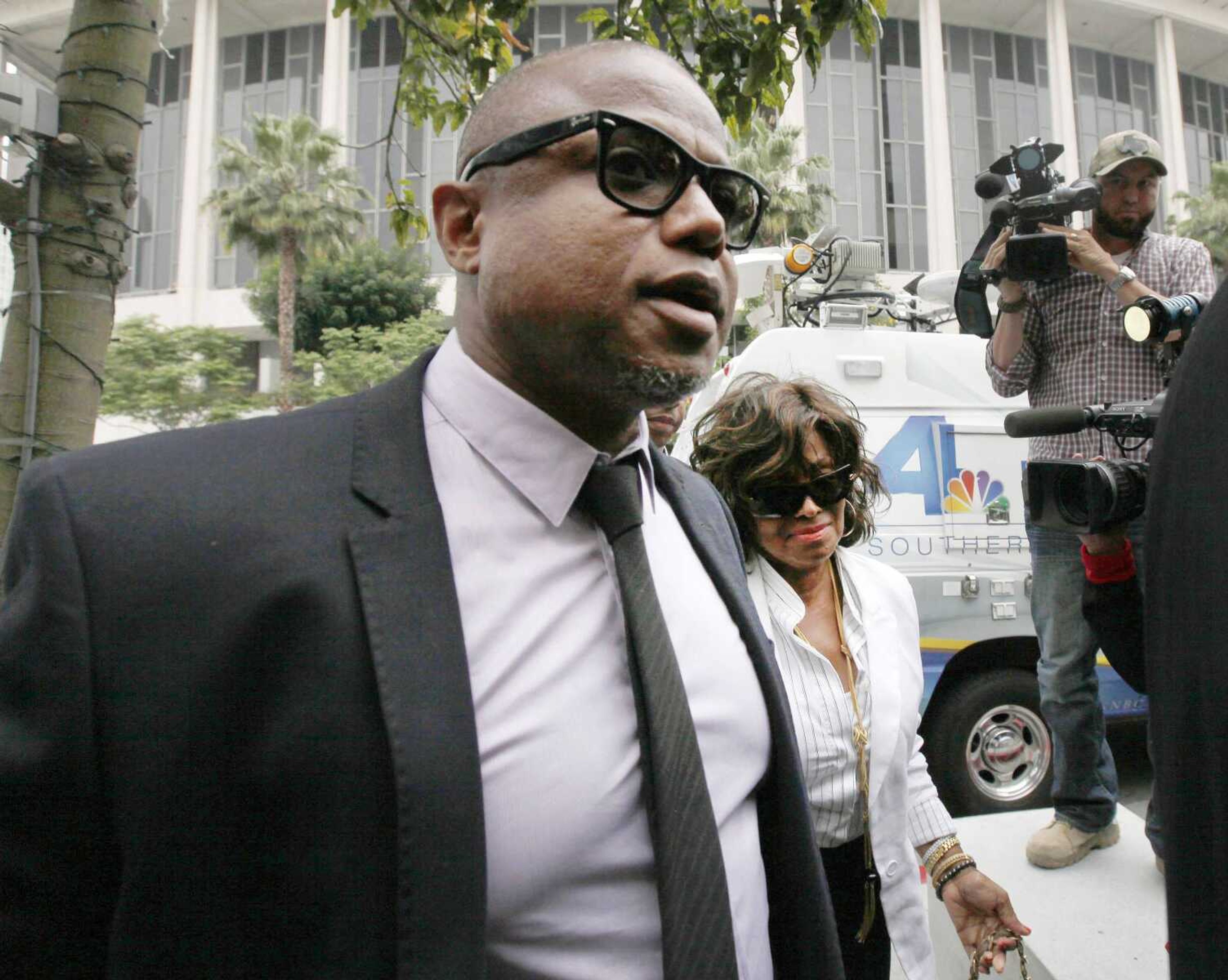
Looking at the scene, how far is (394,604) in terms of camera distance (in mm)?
1050

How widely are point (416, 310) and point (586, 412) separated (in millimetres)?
28903

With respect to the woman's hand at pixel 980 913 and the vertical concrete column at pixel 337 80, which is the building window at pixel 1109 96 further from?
the woman's hand at pixel 980 913

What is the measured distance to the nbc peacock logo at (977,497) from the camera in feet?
15.2

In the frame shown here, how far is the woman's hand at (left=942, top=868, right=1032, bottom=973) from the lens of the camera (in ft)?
6.15

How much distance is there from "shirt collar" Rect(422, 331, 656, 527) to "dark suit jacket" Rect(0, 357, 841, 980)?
0.29 m

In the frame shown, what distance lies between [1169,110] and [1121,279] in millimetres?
38894

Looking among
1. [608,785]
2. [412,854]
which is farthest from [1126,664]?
[412,854]

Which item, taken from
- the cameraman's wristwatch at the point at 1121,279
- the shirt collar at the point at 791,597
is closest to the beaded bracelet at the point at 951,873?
the shirt collar at the point at 791,597

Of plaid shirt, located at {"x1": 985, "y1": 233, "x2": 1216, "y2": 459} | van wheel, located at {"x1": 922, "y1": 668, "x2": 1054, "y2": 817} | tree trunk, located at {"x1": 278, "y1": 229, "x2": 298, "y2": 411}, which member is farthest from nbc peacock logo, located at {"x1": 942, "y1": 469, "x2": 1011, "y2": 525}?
tree trunk, located at {"x1": 278, "y1": 229, "x2": 298, "y2": 411}

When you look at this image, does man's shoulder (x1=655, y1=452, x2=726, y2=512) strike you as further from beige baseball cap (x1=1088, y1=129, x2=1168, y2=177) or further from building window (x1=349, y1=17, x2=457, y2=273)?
building window (x1=349, y1=17, x2=457, y2=273)

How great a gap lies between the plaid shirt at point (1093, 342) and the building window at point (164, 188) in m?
36.5

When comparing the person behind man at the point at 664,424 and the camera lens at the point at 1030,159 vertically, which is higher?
the camera lens at the point at 1030,159

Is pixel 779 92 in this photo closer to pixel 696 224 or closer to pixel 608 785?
pixel 696 224

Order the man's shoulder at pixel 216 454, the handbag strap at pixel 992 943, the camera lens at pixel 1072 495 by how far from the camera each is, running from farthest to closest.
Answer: the handbag strap at pixel 992 943, the camera lens at pixel 1072 495, the man's shoulder at pixel 216 454
